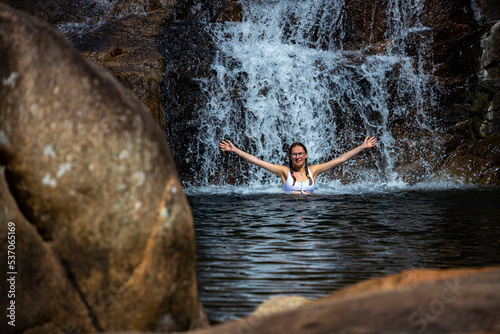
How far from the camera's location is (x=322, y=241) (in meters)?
5.91

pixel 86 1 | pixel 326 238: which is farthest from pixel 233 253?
pixel 86 1

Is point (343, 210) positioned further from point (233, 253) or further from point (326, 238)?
point (233, 253)

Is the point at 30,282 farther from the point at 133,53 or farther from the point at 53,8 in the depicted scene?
the point at 53,8

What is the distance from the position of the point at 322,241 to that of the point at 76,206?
374 centimetres

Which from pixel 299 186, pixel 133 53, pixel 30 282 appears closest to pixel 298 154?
pixel 299 186

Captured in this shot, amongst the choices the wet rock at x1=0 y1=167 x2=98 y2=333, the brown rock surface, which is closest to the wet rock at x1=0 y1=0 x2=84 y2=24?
the brown rock surface

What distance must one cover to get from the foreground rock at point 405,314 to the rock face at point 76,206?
639 mm

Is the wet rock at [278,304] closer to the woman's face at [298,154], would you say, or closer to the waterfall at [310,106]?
the woman's face at [298,154]

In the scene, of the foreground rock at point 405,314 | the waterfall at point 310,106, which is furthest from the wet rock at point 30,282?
the waterfall at point 310,106

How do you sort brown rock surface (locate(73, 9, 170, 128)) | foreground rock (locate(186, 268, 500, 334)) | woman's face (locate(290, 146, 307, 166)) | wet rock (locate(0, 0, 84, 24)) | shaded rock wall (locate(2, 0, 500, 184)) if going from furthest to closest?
wet rock (locate(0, 0, 84, 24)), shaded rock wall (locate(2, 0, 500, 184)), brown rock surface (locate(73, 9, 170, 128)), woman's face (locate(290, 146, 307, 166)), foreground rock (locate(186, 268, 500, 334))

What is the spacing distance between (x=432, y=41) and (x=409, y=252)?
11.3 metres

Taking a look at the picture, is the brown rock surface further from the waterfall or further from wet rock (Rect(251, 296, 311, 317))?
wet rock (Rect(251, 296, 311, 317))

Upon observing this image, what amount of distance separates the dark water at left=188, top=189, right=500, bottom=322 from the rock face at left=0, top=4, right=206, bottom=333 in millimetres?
881

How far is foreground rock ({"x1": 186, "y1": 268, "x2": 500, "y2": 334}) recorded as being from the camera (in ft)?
5.90
